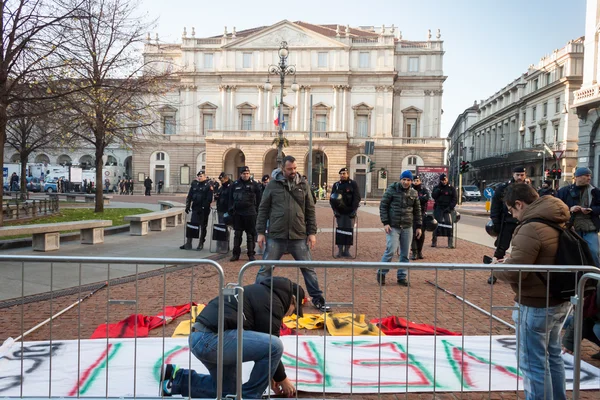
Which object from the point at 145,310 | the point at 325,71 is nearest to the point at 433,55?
the point at 325,71

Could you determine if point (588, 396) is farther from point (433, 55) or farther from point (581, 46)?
point (433, 55)

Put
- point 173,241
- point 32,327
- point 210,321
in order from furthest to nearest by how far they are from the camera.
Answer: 1. point 173,241
2. point 32,327
3. point 210,321

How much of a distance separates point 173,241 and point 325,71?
4859 cm

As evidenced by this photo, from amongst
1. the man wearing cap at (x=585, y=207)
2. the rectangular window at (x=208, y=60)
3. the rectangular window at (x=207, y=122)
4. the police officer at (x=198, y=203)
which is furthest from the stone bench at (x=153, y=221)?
the rectangular window at (x=208, y=60)

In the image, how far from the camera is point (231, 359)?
10.8 feet

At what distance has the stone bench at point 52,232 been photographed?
10.4 m

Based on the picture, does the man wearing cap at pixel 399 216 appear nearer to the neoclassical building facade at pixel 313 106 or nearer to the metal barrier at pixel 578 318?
the metal barrier at pixel 578 318

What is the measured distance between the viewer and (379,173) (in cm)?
5944

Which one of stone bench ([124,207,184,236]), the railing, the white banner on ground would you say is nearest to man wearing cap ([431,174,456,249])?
the railing

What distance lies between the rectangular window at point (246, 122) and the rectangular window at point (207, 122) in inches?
159

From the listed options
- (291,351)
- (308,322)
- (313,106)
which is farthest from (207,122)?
(291,351)

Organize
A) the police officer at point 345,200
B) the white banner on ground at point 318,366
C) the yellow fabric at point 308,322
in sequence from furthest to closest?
the police officer at point 345,200
the yellow fabric at point 308,322
the white banner on ground at point 318,366

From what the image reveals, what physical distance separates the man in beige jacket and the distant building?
35002mm

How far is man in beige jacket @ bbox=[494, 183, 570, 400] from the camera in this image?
134 inches
